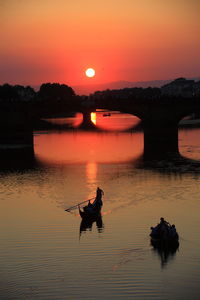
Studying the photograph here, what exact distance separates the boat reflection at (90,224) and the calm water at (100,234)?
203mm

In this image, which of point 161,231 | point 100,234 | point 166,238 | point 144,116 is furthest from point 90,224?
point 144,116

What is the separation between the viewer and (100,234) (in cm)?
3522

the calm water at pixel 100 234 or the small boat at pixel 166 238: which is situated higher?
the small boat at pixel 166 238

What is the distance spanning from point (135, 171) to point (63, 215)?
75.1 ft

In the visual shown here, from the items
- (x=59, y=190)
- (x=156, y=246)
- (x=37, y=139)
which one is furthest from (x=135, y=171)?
(x=37, y=139)

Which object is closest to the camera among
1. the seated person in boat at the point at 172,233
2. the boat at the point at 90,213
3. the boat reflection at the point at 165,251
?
the boat reflection at the point at 165,251

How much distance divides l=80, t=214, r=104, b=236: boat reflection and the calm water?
0.20 metres

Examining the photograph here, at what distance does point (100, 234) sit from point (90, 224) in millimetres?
2961

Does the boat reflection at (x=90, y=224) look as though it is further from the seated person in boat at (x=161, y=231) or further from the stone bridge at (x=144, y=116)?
the stone bridge at (x=144, y=116)

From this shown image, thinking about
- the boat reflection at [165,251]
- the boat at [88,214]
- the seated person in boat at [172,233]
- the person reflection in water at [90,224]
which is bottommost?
the person reflection in water at [90,224]

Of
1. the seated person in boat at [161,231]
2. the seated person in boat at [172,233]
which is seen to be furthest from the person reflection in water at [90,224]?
the seated person in boat at [172,233]

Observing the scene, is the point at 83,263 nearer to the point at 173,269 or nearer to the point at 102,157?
the point at 173,269

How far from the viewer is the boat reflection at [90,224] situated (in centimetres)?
3673

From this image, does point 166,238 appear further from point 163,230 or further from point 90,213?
point 90,213
